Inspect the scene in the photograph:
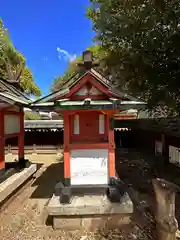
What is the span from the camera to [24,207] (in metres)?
6.80

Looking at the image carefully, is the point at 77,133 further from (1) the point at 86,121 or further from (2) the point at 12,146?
(2) the point at 12,146

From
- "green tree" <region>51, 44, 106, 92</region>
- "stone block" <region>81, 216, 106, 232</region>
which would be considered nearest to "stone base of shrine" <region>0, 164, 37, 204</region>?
"stone block" <region>81, 216, 106, 232</region>

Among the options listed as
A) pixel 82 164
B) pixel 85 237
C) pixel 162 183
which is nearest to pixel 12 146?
pixel 82 164

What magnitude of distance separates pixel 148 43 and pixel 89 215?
526 cm

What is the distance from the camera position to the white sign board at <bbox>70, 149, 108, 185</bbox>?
6.50 metres

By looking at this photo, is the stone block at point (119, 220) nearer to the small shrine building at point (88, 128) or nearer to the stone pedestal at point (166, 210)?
the small shrine building at point (88, 128)

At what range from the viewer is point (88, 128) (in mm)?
6805

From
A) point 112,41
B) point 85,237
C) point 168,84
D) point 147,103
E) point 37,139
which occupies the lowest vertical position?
point 85,237

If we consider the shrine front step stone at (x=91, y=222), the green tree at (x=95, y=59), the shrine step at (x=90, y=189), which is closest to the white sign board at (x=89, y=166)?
the shrine step at (x=90, y=189)

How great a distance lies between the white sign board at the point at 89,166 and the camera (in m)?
6.50

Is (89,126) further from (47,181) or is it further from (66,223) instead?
(47,181)

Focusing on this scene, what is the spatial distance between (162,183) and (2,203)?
5.17 m

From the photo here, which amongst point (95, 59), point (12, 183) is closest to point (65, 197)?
point (12, 183)

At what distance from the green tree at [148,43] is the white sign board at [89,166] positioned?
7.82 ft
